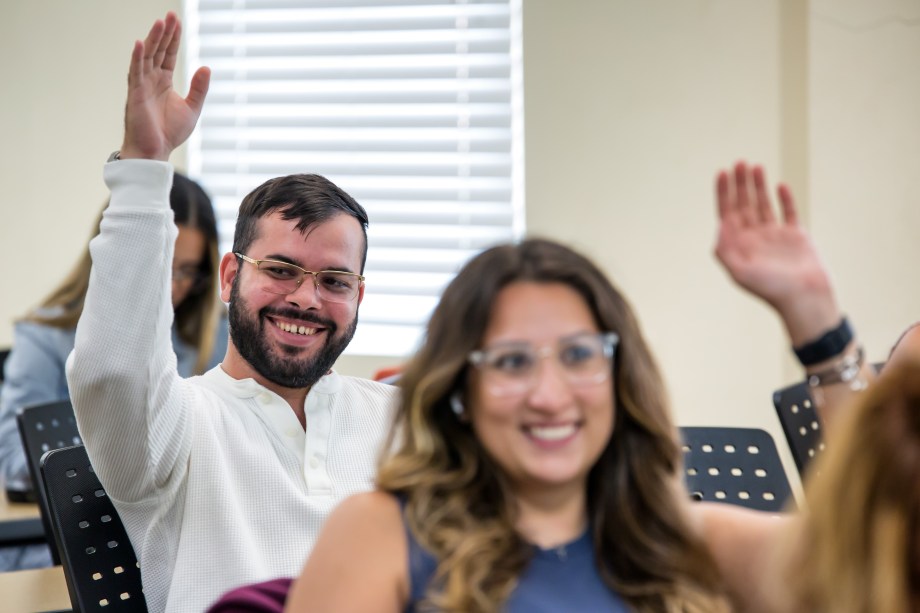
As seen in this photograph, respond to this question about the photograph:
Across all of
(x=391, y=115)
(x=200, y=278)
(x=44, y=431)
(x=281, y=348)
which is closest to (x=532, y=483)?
(x=281, y=348)

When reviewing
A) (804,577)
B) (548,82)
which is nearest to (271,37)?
(548,82)

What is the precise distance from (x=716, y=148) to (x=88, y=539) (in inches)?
118

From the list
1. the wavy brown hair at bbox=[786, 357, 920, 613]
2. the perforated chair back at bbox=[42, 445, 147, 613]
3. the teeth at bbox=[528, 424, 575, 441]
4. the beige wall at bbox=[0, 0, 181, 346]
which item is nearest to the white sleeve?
the perforated chair back at bbox=[42, 445, 147, 613]

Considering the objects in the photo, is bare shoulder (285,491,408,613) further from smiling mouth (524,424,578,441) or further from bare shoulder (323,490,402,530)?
smiling mouth (524,424,578,441)

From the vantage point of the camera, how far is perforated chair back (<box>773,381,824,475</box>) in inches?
102

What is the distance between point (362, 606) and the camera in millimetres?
1446

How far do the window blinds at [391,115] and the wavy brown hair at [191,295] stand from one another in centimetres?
120

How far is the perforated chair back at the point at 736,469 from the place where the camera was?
2393mm

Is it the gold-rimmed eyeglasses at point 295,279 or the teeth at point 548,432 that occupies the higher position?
the gold-rimmed eyeglasses at point 295,279

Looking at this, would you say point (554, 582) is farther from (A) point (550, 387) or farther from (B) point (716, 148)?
(B) point (716, 148)

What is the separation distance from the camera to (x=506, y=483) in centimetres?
158

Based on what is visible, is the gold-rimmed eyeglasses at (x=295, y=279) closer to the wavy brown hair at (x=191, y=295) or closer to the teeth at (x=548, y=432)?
the teeth at (x=548, y=432)

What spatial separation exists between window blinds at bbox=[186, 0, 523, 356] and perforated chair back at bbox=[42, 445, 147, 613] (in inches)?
104

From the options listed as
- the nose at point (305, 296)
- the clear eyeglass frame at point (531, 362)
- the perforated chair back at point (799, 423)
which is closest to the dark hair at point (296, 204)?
the nose at point (305, 296)
